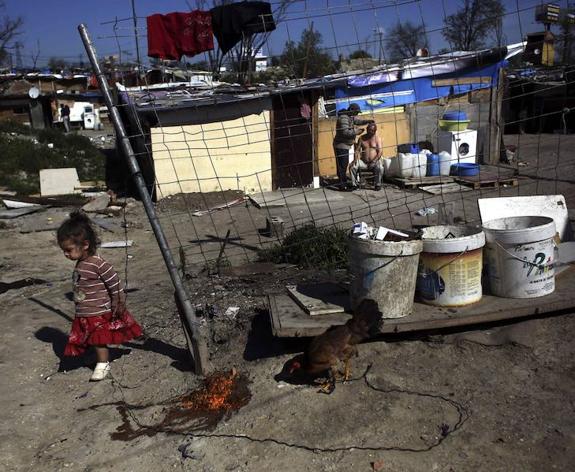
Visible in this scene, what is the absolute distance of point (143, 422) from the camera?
3.71 metres

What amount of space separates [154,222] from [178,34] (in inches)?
143

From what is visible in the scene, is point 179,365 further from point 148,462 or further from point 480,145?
point 480,145

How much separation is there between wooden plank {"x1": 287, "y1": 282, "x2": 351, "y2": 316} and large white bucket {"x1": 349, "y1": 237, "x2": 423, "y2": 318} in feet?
0.92

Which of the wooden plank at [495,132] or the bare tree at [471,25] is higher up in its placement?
the bare tree at [471,25]

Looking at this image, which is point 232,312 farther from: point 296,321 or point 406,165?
point 406,165

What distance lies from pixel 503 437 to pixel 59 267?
6.88 meters

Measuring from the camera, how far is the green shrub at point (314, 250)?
6.04 meters

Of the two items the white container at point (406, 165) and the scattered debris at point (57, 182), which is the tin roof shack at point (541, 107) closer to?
the white container at point (406, 165)

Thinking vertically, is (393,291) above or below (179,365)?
above

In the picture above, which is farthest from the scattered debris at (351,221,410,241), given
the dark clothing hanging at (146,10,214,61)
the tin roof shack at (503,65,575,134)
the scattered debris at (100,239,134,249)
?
the tin roof shack at (503,65,575,134)

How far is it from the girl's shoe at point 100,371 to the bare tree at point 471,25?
426 cm

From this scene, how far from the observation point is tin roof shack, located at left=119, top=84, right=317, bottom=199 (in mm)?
12961

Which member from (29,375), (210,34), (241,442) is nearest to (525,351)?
(241,442)

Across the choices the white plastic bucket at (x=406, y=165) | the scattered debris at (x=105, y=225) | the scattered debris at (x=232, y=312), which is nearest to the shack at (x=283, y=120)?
the white plastic bucket at (x=406, y=165)
